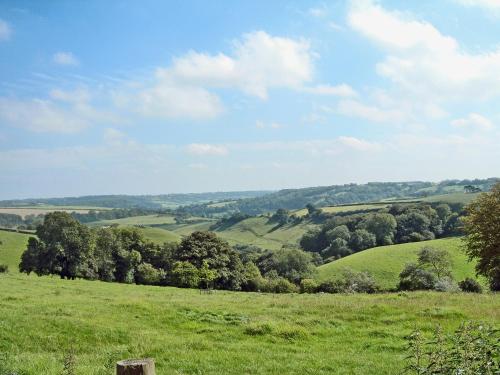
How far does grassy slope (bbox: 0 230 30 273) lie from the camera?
9447cm

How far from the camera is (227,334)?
1795 cm

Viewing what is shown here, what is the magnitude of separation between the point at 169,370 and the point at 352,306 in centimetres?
1203

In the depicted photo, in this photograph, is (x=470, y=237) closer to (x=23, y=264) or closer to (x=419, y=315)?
(x=419, y=315)

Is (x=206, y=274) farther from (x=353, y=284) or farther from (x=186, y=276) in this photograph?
(x=353, y=284)

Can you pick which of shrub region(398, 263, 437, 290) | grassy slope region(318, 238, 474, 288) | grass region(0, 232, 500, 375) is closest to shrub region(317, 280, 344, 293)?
grassy slope region(318, 238, 474, 288)

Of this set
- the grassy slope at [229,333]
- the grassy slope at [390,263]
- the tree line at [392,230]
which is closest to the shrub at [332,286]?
the grassy slope at [390,263]

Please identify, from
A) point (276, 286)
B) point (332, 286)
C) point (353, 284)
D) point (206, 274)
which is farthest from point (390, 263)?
point (206, 274)

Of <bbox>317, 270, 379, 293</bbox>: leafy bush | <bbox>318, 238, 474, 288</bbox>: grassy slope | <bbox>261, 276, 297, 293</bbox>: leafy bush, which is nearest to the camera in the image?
<bbox>317, 270, 379, 293</bbox>: leafy bush

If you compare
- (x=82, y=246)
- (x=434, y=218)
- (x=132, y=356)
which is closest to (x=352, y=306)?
(x=132, y=356)

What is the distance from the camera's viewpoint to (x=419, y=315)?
20.5 meters

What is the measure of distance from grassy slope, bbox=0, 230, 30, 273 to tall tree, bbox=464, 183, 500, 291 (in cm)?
8215

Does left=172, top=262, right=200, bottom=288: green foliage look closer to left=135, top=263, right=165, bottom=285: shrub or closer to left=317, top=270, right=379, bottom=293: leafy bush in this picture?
left=135, top=263, right=165, bottom=285: shrub

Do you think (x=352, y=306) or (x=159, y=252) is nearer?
(x=352, y=306)

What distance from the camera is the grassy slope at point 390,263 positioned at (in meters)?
79.4
